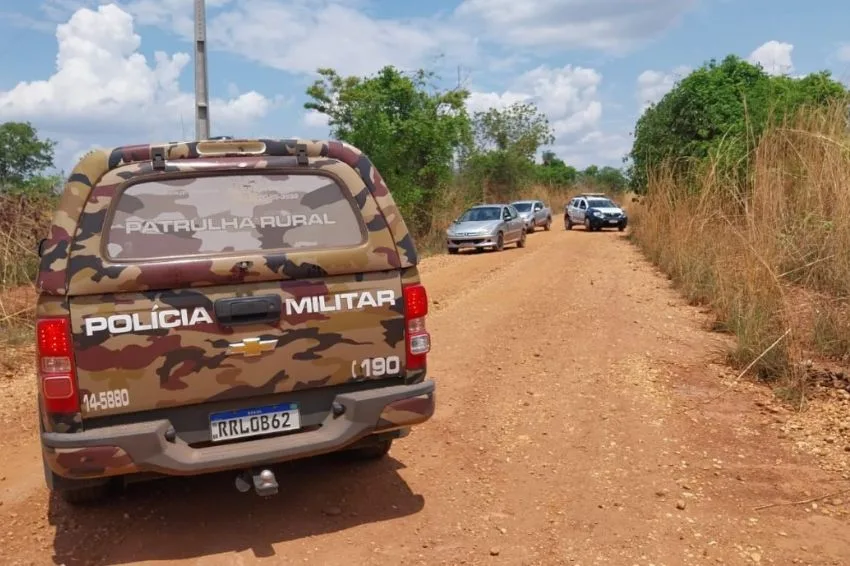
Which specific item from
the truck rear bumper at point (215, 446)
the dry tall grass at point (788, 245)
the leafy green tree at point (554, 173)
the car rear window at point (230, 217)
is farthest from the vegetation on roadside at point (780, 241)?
the leafy green tree at point (554, 173)

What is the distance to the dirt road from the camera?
3656mm

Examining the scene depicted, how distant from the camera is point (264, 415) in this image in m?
3.66

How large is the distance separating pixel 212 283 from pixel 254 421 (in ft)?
2.38

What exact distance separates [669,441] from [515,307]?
5.51 m

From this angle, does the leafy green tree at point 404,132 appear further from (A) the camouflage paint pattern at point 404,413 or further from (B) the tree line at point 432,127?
(A) the camouflage paint pattern at point 404,413

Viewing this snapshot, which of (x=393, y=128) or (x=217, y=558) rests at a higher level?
(x=393, y=128)

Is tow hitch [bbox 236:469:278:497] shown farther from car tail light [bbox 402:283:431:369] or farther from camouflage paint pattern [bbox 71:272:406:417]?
car tail light [bbox 402:283:431:369]

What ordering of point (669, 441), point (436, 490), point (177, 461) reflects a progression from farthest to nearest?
point (669, 441) < point (436, 490) < point (177, 461)

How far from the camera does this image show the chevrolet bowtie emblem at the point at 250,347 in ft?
11.5

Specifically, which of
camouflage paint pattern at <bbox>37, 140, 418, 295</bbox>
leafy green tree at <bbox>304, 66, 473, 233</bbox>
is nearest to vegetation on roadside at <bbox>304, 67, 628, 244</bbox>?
leafy green tree at <bbox>304, 66, 473, 233</bbox>

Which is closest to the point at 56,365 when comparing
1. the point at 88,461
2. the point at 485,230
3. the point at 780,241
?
the point at 88,461

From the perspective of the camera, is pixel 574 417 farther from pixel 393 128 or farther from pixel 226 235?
pixel 393 128

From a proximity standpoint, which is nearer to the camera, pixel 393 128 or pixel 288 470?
pixel 288 470

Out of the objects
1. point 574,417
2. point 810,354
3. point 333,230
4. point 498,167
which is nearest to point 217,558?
point 333,230
